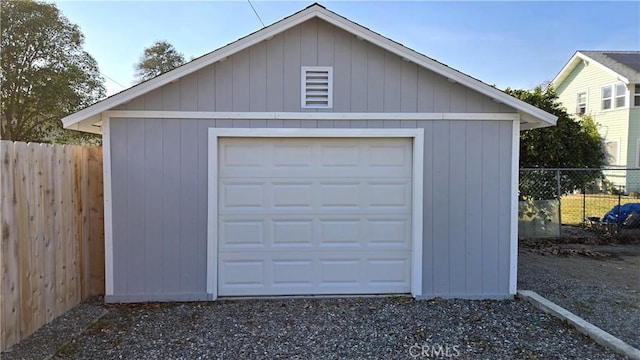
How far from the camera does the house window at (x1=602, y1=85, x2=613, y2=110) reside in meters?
18.3

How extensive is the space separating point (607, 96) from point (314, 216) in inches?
753

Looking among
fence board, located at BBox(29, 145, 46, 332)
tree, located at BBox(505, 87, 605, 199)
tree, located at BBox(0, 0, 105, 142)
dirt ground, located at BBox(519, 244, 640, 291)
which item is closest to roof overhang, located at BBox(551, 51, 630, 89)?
tree, located at BBox(505, 87, 605, 199)

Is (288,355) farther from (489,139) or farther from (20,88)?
(20,88)

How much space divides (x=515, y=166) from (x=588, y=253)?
442 cm

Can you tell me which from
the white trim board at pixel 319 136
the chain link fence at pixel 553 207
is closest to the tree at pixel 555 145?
the chain link fence at pixel 553 207

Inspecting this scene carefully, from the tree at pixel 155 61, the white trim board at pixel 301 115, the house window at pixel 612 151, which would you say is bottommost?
the white trim board at pixel 301 115

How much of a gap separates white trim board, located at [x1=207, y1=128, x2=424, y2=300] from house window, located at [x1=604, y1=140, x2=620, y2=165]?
57.5 feet

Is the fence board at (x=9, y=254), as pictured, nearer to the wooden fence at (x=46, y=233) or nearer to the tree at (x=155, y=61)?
the wooden fence at (x=46, y=233)

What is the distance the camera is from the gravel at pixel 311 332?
3781 mm

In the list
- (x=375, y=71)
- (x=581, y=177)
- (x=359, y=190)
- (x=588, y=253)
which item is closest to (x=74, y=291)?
(x=359, y=190)

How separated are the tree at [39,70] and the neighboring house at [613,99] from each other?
20789 millimetres

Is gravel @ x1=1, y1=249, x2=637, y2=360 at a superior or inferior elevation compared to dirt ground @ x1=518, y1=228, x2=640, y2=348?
inferior

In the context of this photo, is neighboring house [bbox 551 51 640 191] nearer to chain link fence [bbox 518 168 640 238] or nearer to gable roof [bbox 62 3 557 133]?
chain link fence [bbox 518 168 640 238]

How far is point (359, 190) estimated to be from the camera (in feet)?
17.9
